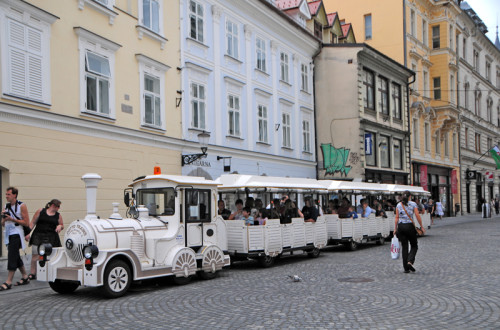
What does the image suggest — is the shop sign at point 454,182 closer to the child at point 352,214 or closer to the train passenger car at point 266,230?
the child at point 352,214

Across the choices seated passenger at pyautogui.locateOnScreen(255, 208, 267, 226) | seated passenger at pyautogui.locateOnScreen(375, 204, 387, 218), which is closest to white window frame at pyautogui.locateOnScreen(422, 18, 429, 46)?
seated passenger at pyautogui.locateOnScreen(375, 204, 387, 218)

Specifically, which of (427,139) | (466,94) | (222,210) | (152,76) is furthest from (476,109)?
(222,210)

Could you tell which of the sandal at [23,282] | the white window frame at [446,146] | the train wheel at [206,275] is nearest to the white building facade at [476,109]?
the white window frame at [446,146]

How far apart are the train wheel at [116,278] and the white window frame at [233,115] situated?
13257 millimetres

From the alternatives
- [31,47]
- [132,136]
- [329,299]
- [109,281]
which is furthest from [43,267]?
[132,136]

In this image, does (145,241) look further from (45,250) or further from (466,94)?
(466,94)

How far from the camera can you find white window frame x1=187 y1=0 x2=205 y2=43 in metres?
20.5

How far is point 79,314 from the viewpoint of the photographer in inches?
320

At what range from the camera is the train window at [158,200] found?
11227mm

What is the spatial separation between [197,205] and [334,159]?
798 inches

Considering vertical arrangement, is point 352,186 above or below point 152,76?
below

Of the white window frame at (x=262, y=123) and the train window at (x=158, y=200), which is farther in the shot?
the white window frame at (x=262, y=123)

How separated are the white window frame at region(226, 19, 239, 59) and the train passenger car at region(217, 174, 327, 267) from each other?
911 centimetres

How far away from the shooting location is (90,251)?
9.23m
